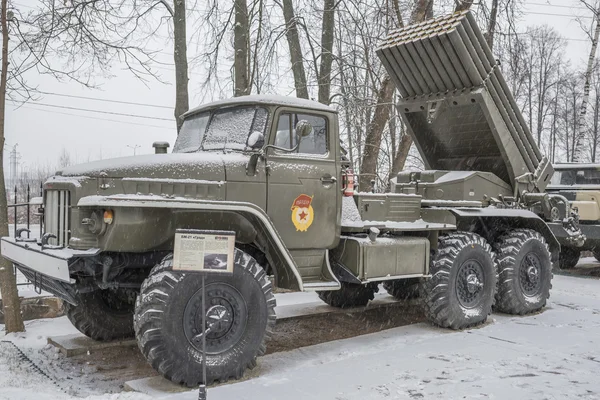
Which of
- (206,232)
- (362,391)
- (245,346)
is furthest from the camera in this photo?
(245,346)

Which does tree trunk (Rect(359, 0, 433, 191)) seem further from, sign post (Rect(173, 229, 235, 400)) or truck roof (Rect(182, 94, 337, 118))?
sign post (Rect(173, 229, 235, 400))

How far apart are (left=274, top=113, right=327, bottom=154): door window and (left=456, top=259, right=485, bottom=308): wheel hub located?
8.19 feet

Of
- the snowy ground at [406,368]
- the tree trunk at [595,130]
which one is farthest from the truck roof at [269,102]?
the tree trunk at [595,130]

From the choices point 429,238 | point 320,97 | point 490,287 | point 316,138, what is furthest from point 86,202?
point 320,97

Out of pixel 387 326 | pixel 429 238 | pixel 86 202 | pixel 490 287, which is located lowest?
pixel 387 326

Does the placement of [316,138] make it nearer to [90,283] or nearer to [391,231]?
[391,231]

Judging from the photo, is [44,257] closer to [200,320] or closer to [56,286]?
[56,286]

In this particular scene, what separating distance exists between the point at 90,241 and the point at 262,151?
179cm

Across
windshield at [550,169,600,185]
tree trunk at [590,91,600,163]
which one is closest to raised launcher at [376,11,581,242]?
windshield at [550,169,600,185]

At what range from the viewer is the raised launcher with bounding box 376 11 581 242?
7.86m

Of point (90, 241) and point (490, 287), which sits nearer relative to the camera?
point (90, 241)

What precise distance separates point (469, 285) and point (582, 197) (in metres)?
5.63

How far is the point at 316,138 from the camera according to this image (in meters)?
6.39

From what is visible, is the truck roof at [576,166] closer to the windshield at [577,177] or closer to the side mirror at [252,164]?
the windshield at [577,177]
